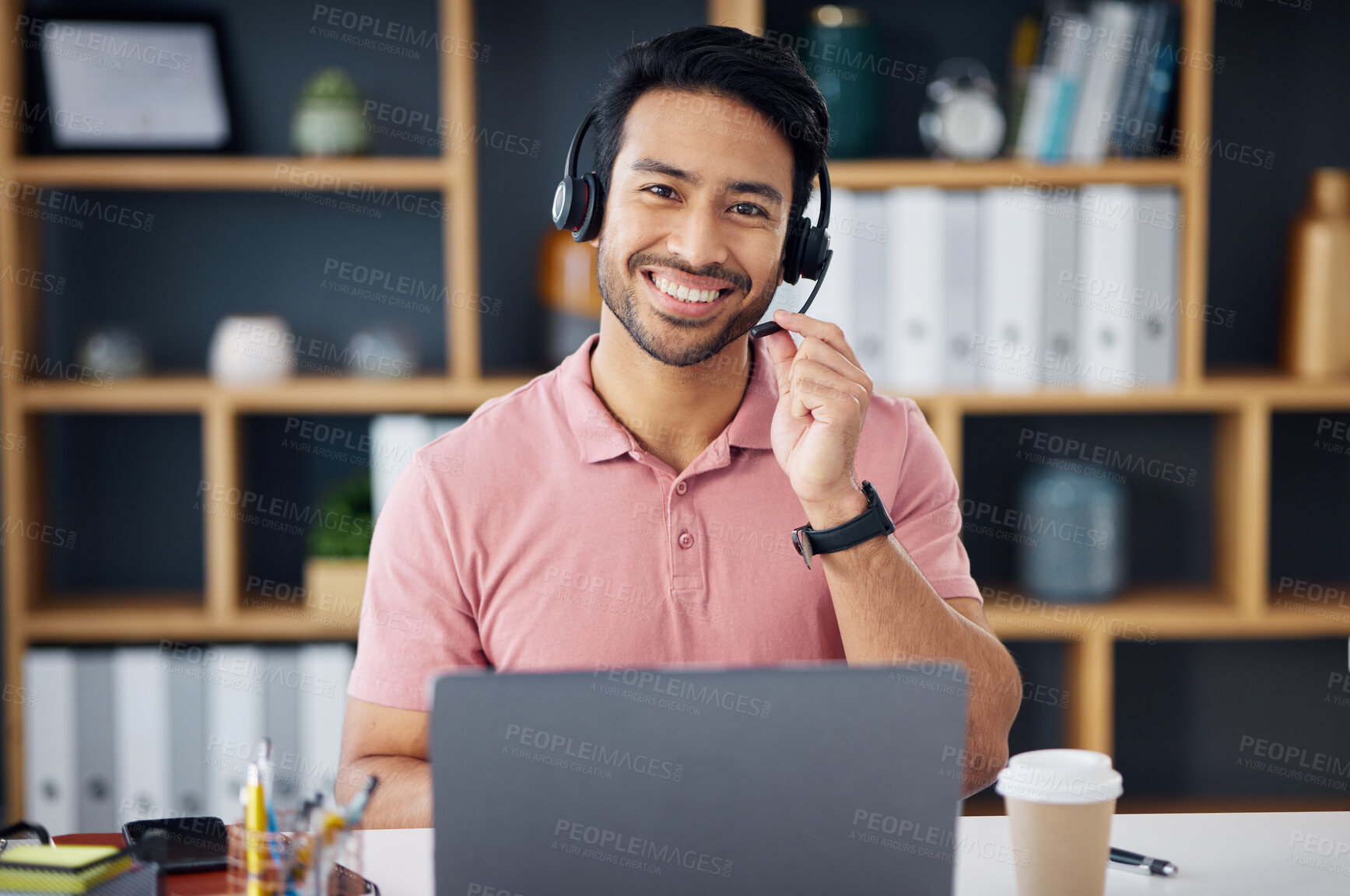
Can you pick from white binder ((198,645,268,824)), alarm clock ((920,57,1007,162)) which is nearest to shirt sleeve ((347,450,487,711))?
white binder ((198,645,268,824))

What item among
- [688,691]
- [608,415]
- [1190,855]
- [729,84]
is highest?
[729,84]

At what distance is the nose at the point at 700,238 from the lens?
1.43m

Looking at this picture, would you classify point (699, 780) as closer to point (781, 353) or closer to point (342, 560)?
point (781, 353)

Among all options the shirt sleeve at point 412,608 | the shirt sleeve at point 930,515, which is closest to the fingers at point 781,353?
the shirt sleeve at point 930,515

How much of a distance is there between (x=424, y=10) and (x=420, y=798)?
1.81m

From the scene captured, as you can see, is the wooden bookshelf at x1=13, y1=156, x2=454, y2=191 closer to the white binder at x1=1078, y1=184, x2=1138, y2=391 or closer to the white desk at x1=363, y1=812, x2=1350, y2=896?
the white binder at x1=1078, y1=184, x2=1138, y2=391

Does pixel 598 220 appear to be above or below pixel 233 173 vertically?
below

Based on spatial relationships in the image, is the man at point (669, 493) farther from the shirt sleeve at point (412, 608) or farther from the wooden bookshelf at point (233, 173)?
the wooden bookshelf at point (233, 173)

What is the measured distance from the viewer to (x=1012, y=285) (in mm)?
2340

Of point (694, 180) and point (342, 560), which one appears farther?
point (342, 560)

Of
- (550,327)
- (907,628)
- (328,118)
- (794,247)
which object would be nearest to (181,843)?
(907,628)

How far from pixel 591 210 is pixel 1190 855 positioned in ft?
3.10

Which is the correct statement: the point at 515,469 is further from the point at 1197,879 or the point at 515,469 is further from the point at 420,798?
the point at 1197,879

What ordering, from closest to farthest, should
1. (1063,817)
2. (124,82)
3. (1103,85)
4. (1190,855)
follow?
1. (1063,817)
2. (1190,855)
3. (1103,85)
4. (124,82)
